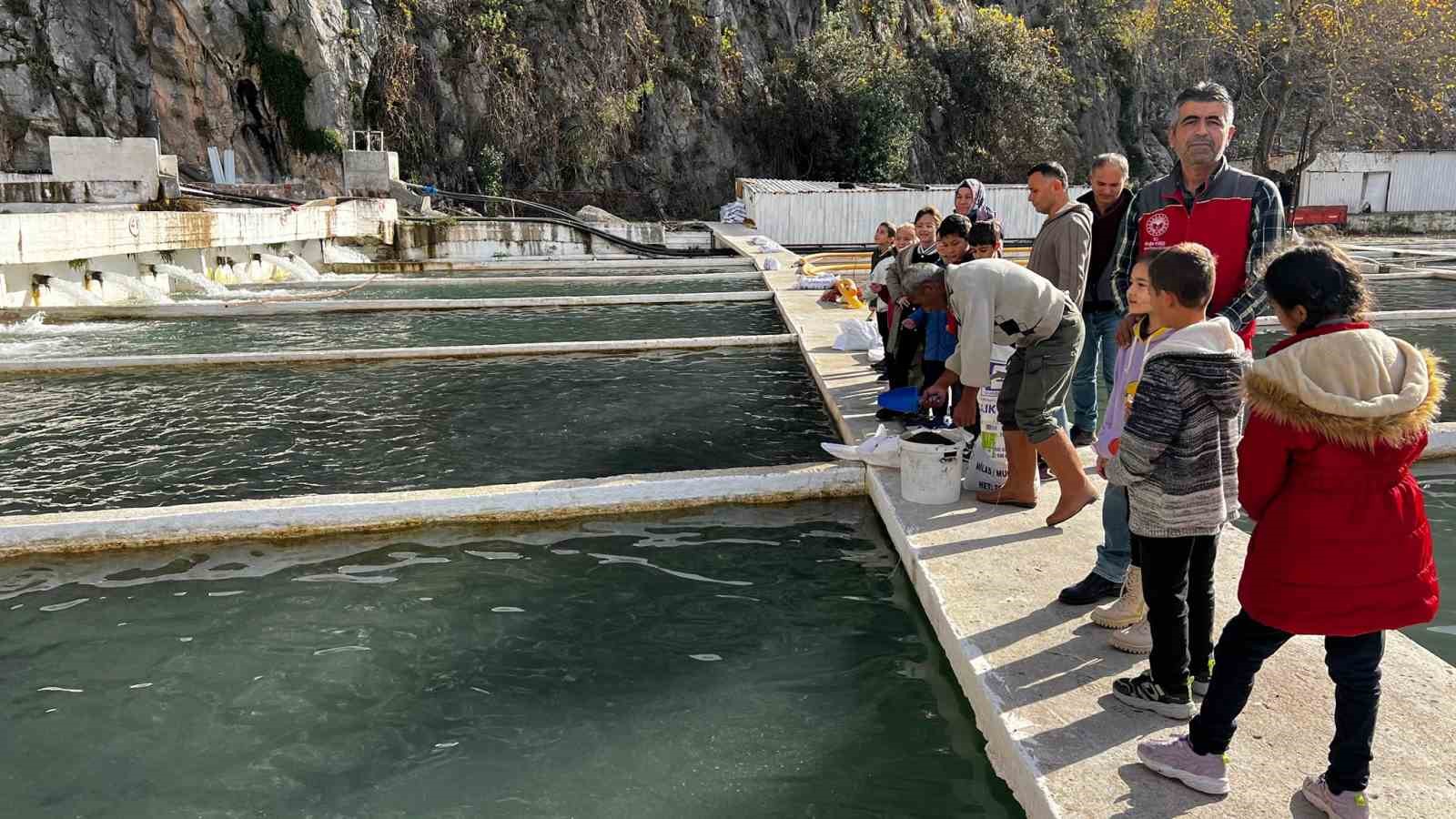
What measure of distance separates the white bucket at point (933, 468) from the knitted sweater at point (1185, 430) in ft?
6.28

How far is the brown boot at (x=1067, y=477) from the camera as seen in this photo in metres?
4.08

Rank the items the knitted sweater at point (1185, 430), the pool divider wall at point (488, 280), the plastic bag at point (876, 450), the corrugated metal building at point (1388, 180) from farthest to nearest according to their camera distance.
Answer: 1. the corrugated metal building at point (1388, 180)
2. the pool divider wall at point (488, 280)
3. the plastic bag at point (876, 450)
4. the knitted sweater at point (1185, 430)

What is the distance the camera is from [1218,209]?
352 centimetres

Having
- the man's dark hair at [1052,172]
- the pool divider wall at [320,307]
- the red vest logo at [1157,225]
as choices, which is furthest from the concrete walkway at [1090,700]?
the pool divider wall at [320,307]

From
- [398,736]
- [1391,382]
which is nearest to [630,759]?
[398,736]

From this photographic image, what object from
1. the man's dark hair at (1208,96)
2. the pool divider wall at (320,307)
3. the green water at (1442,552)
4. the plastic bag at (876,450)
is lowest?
the green water at (1442,552)

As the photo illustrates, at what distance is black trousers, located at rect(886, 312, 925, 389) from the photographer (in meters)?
6.08

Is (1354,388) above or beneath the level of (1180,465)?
above

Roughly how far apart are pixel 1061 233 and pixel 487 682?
3508mm

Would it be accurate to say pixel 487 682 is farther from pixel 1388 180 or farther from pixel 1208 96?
pixel 1388 180

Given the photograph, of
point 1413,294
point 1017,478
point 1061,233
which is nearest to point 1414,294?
point 1413,294

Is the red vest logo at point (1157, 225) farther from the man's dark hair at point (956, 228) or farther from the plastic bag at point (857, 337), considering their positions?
the plastic bag at point (857, 337)

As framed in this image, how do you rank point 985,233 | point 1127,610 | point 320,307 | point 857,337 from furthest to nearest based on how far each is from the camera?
1. point 320,307
2. point 857,337
3. point 985,233
4. point 1127,610

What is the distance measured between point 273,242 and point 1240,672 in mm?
18327
